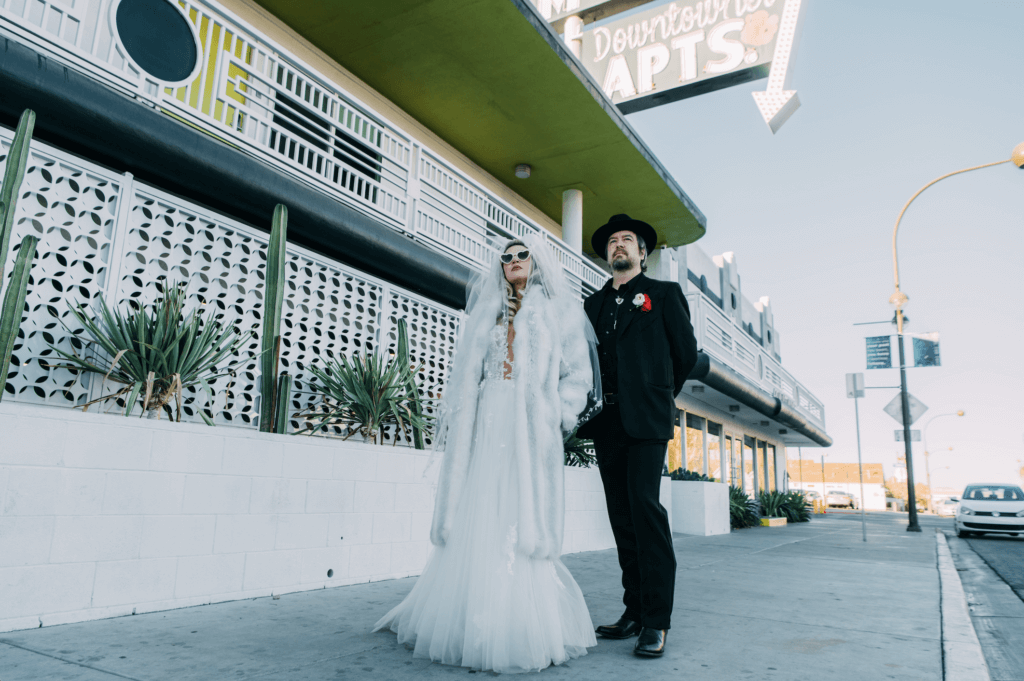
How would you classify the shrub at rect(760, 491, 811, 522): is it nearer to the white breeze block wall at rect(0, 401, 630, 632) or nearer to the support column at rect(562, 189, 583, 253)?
the support column at rect(562, 189, 583, 253)

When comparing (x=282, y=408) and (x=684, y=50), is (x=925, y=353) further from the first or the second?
(x=282, y=408)

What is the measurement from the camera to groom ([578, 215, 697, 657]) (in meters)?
2.82

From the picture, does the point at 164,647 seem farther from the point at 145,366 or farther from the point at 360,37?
the point at 360,37

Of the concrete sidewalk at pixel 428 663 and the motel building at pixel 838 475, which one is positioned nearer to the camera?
the concrete sidewalk at pixel 428 663

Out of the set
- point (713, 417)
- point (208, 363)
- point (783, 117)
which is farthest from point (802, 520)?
point (208, 363)

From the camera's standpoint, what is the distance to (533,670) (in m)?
2.43

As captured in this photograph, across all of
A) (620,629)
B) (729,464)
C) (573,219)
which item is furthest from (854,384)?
(620,629)

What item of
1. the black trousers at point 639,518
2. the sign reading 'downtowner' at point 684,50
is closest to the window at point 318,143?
the black trousers at point 639,518

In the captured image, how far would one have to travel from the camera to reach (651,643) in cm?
266

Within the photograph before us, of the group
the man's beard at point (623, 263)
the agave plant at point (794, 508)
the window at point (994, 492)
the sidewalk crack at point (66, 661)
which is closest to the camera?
the sidewalk crack at point (66, 661)

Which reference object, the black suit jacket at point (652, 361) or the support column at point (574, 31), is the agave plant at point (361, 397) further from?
the support column at point (574, 31)

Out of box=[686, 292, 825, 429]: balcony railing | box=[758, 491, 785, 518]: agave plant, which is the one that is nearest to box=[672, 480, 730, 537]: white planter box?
box=[686, 292, 825, 429]: balcony railing

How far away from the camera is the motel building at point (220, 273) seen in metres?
3.09

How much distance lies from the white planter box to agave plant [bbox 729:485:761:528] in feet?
8.33
